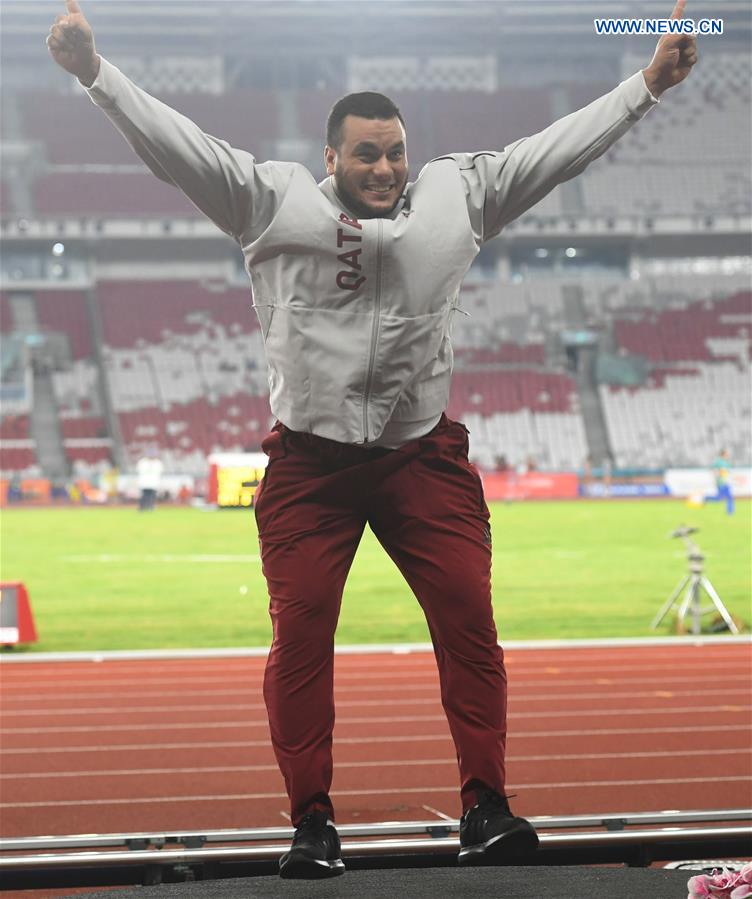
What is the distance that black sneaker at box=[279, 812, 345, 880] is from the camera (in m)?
2.37

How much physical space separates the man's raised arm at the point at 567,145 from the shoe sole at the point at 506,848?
1207mm

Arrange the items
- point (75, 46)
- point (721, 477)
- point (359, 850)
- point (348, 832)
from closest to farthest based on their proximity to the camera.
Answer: point (75, 46), point (359, 850), point (348, 832), point (721, 477)

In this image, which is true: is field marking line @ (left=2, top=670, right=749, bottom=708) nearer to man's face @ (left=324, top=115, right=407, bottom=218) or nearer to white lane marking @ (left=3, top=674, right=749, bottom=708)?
white lane marking @ (left=3, top=674, right=749, bottom=708)

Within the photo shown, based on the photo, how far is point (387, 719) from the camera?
5.43m

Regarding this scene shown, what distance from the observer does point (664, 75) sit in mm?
2568

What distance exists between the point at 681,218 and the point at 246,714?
3257cm

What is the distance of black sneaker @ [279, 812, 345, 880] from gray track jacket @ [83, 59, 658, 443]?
768mm

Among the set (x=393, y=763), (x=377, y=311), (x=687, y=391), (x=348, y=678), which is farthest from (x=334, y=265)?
(x=687, y=391)

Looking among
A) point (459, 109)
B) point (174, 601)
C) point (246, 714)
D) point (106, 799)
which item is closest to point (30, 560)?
point (174, 601)

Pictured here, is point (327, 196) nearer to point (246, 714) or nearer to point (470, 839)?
point (470, 839)

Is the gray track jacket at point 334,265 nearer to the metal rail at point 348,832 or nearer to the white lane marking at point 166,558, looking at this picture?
the metal rail at point 348,832

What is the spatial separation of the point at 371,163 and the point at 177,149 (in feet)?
1.27

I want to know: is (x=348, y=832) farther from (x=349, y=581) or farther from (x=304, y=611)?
(x=349, y=581)

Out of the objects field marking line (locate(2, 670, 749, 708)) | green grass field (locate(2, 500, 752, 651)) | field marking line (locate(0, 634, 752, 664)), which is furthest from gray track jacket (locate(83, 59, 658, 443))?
green grass field (locate(2, 500, 752, 651))
